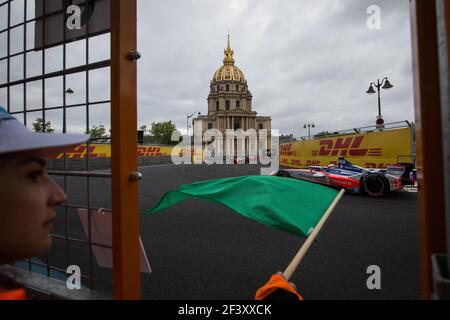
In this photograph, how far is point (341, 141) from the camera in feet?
49.6

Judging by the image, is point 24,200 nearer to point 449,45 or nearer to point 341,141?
point 449,45

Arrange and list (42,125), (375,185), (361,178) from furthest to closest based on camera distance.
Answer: (361,178) < (375,185) < (42,125)

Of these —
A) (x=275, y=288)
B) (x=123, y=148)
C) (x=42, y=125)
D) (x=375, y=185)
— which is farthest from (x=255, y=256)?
(x=375, y=185)

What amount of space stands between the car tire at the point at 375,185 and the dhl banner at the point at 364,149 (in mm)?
2654

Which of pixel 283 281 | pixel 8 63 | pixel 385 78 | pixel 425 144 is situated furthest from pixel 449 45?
pixel 385 78

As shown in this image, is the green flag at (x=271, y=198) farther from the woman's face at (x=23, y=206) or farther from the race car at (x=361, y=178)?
the race car at (x=361, y=178)

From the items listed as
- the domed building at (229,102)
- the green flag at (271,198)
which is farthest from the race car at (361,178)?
the domed building at (229,102)

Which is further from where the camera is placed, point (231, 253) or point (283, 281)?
point (231, 253)

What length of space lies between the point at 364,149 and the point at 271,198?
40.9 feet

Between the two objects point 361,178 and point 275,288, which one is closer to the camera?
point 275,288

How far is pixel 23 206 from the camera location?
99 cm

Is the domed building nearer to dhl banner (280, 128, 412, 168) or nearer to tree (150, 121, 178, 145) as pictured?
tree (150, 121, 178, 145)

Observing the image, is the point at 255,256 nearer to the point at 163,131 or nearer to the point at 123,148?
the point at 123,148

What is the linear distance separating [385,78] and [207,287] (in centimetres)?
1811
